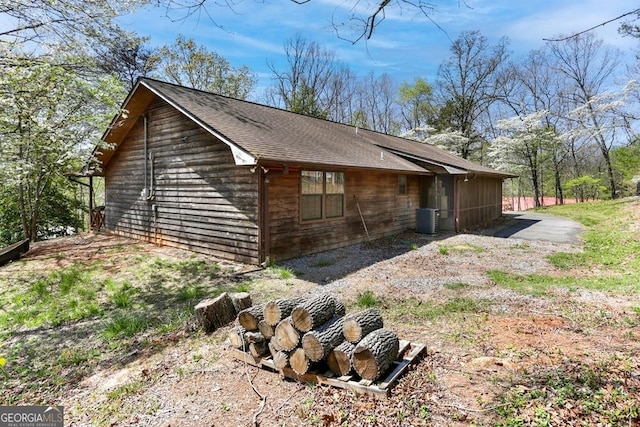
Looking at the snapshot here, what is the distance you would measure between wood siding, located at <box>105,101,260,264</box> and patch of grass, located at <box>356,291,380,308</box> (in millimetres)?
3230

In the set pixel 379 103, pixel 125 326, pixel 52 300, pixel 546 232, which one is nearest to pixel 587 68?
pixel 379 103

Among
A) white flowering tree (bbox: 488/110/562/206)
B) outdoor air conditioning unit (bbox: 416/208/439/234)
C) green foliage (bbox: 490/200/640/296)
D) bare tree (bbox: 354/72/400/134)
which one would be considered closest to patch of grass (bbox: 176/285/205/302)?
green foliage (bbox: 490/200/640/296)

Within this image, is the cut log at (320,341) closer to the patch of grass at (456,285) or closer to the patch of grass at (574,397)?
the patch of grass at (574,397)

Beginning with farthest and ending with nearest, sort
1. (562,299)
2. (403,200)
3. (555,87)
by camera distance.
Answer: (555,87)
(403,200)
(562,299)

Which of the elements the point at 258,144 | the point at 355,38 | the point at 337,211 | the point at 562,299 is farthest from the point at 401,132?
the point at 355,38

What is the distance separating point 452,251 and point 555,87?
25864 mm

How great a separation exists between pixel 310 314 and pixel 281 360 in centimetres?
58

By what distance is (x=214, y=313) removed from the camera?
15.6 feet

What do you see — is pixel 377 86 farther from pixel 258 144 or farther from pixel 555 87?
pixel 258 144

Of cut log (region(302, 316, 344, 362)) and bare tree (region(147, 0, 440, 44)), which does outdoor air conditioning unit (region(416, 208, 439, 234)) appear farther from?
bare tree (region(147, 0, 440, 44))

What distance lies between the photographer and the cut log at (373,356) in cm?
316

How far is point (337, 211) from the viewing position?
10.4 metres

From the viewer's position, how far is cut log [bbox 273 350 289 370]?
353 centimetres

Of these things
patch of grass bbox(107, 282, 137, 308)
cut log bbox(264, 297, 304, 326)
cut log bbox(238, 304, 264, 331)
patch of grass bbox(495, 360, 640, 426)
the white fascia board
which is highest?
the white fascia board
